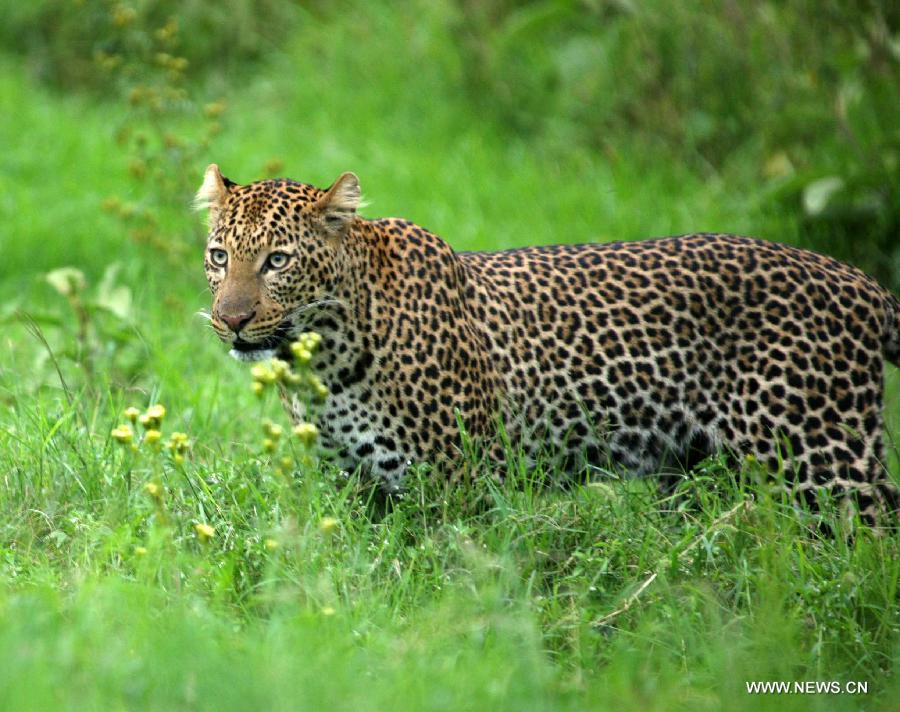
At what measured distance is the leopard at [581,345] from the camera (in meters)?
5.38

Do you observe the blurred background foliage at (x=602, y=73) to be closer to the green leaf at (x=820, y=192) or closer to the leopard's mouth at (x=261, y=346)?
the green leaf at (x=820, y=192)

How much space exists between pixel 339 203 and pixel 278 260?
360 mm

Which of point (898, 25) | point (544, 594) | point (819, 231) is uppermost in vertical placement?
point (898, 25)

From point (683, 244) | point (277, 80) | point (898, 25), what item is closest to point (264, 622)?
point (683, 244)

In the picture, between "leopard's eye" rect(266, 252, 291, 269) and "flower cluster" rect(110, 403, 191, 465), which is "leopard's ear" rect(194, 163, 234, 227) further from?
"flower cluster" rect(110, 403, 191, 465)

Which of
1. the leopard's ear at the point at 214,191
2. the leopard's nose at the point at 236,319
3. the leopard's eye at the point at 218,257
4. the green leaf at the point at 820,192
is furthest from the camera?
the green leaf at the point at 820,192

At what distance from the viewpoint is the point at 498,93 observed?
460 inches

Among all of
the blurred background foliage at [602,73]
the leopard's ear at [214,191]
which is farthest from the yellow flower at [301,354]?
the blurred background foliage at [602,73]

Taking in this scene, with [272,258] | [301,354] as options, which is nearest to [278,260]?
[272,258]

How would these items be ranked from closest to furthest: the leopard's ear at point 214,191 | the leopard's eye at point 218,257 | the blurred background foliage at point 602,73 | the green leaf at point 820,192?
the leopard's eye at point 218,257, the leopard's ear at point 214,191, the green leaf at point 820,192, the blurred background foliage at point 602,73

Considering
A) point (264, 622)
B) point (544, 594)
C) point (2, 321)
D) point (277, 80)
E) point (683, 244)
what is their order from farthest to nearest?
point (277, 80)
point (2, 321)
point (683, 244)
point (544, 594)
point (264, 622)

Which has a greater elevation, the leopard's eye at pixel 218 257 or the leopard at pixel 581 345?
the leopard's eye at pixel 218 257

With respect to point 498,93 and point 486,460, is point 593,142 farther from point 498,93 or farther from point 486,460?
point 486,460

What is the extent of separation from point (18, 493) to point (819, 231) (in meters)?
5.88
